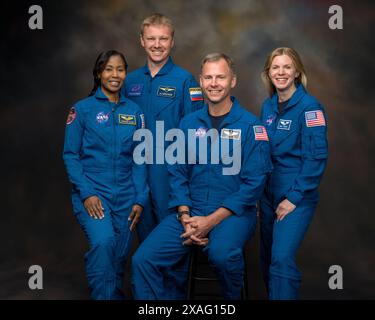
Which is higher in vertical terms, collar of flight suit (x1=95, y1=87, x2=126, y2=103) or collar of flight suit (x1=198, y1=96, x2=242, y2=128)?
collar of flight suit (x1=95, y1=87, x2=126, y2=103)

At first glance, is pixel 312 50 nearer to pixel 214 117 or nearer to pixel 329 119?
pixel 329 119

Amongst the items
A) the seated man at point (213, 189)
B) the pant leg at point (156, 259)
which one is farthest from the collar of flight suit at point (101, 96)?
the pant leg at point (156, 259)

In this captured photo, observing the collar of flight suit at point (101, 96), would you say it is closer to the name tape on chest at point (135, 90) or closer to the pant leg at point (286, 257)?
the name tape on chest at point (135, 90)

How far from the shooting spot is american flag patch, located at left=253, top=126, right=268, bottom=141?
4.12m

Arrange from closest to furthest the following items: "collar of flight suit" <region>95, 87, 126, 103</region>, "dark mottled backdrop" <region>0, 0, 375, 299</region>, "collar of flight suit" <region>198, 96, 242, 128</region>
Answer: "collar of flight suit" <region>198, 96, 242, 128</region> → "collar of flight suit" <region>95, 87, 126, 103</region> → "dark mottled backdrop" <region>0, 0, 375, 299</region>

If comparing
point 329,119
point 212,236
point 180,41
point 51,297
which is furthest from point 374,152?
point 51,297

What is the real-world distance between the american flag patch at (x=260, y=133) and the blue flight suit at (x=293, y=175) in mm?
194

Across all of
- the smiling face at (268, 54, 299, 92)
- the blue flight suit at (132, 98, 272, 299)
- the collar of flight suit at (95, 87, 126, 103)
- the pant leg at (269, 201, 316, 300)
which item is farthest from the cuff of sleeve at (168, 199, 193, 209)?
the smiling face at (268, 54, 299, 92)

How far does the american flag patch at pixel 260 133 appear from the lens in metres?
4.12

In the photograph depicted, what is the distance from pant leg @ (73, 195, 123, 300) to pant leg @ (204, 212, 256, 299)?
625 mm

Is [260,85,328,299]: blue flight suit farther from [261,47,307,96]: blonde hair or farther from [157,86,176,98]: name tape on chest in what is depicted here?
[157,86,176,98]: name tape on chest

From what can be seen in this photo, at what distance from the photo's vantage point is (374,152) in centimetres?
581

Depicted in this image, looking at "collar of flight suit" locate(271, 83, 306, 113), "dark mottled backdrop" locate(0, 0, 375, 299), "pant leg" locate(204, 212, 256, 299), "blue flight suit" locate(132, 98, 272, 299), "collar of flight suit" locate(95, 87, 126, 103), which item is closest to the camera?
"pant leg" locate(204, 212, 256, 299)

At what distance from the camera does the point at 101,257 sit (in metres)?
4.27
